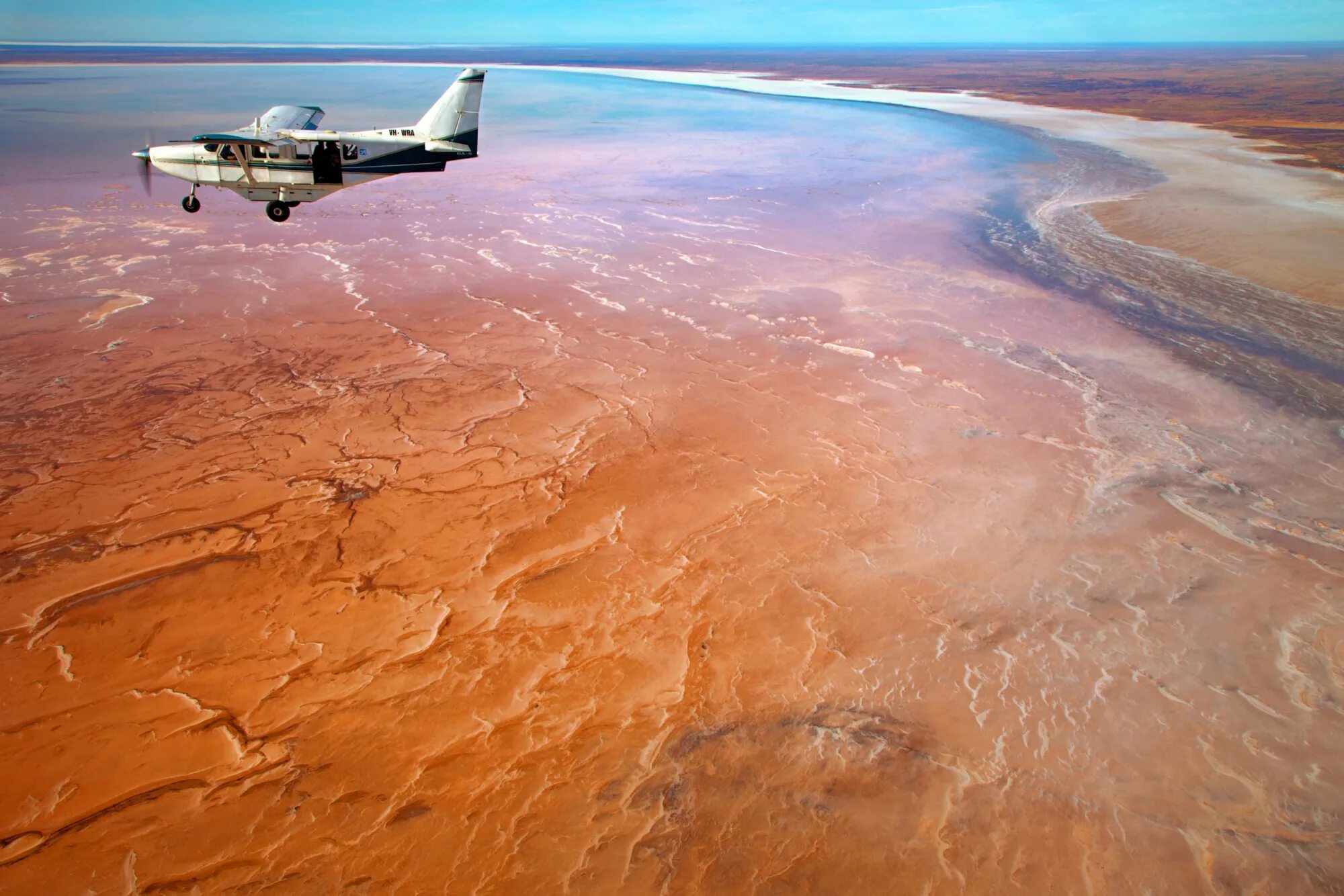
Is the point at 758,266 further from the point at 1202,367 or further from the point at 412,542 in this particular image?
the point at 412,542

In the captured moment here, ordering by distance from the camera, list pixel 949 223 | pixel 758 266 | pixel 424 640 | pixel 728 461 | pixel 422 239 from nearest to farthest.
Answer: pixel 424 640 → pixel 728 461 → pixel 758 266 → pixel 422 239 → pixel 949 223

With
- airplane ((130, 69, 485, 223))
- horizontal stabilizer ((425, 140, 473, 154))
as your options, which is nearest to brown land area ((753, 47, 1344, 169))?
horizontal stabilizer ((425, 140, 473, 154))

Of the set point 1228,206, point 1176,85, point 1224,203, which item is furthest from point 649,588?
point 1176,85

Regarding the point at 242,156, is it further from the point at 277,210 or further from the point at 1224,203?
the point at 1224,203

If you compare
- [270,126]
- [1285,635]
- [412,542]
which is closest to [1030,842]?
[1285,635]

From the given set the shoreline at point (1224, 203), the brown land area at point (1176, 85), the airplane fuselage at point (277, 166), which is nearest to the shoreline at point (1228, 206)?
the shoreline at point (1224, 203)

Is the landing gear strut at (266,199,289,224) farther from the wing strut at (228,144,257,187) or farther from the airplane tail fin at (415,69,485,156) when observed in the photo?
the airplane tail fin at (415,69,485,156)

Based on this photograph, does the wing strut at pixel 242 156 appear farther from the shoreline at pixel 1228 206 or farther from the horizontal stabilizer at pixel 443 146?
the shoreline at pixel 1228 206
